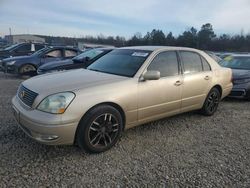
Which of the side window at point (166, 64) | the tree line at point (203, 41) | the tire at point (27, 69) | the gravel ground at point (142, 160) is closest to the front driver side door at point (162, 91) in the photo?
the side window at point (166, 64)

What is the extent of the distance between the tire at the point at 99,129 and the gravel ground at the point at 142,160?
0.46 ft

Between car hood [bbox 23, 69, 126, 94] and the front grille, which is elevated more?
car hood [bbox 23, 69, 126, 94]

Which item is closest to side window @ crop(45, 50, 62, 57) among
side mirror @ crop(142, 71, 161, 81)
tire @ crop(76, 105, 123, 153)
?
side mirror @ crop(142, 71, 161, 81)

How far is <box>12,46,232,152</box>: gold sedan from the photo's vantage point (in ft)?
10.2

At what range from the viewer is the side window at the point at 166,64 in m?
4.15

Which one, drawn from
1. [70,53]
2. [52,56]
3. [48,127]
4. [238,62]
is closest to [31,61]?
[52,56]

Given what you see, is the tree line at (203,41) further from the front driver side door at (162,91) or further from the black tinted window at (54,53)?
the front driver side door at (162,91)

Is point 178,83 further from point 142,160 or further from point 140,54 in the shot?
point 142,160

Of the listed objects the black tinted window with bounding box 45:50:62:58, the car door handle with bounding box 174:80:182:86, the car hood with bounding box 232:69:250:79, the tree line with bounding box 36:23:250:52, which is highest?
the tree line with bounding box 36:23:250:52

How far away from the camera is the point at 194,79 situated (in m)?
4.70

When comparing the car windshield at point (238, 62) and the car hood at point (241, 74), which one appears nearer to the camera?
the car hood at point (241, 74)

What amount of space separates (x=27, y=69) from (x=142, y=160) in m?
8.91

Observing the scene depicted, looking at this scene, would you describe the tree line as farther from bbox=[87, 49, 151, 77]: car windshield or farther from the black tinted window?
bbox=[87, 49, 151, 77]: car windshield

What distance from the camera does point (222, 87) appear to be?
18.1ft
